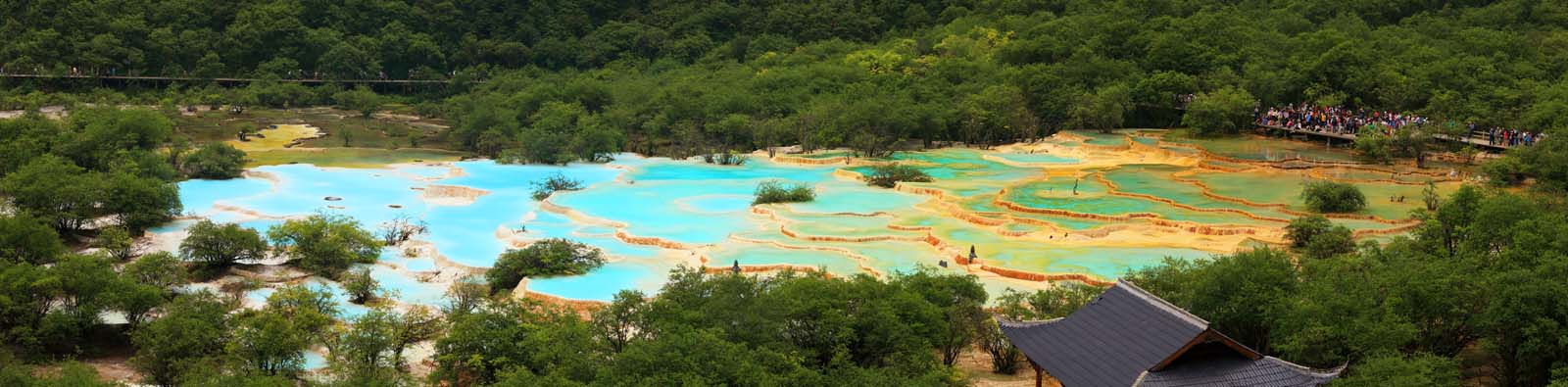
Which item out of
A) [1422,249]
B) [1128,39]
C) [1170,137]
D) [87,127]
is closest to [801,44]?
[1128,39]

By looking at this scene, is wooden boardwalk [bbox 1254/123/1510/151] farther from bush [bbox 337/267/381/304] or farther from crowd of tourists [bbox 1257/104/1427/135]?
bush [bbox 337/267/381/304]

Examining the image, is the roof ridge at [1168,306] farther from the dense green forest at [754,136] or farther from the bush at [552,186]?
the bush at [552,186]

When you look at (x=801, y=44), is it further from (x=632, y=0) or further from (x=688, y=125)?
→ (x=688, y=125)

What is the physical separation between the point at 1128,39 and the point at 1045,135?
28.8 ft

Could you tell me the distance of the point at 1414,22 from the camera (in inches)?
2596

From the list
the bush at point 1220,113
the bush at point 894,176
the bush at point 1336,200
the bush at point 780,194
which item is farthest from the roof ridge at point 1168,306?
the bush at point 1220,113

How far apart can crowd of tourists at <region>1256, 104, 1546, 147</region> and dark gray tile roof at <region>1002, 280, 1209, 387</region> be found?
31919 mm

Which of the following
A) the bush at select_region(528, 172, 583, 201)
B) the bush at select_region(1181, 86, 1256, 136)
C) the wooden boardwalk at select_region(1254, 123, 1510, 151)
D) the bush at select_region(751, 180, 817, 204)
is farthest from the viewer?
the bush at select_region(1181, 86, 1256, 136)

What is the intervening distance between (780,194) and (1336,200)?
1504 centimetres

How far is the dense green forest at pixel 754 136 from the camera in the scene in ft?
56.7

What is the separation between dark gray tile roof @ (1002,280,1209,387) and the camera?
1484 centimetres

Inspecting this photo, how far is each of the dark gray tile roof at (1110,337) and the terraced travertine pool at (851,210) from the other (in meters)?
7.97

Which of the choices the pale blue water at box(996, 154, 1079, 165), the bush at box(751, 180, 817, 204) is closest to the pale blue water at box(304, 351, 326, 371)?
the bush at box(751, 180, 817, 204)

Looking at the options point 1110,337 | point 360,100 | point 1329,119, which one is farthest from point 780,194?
point 360,100
